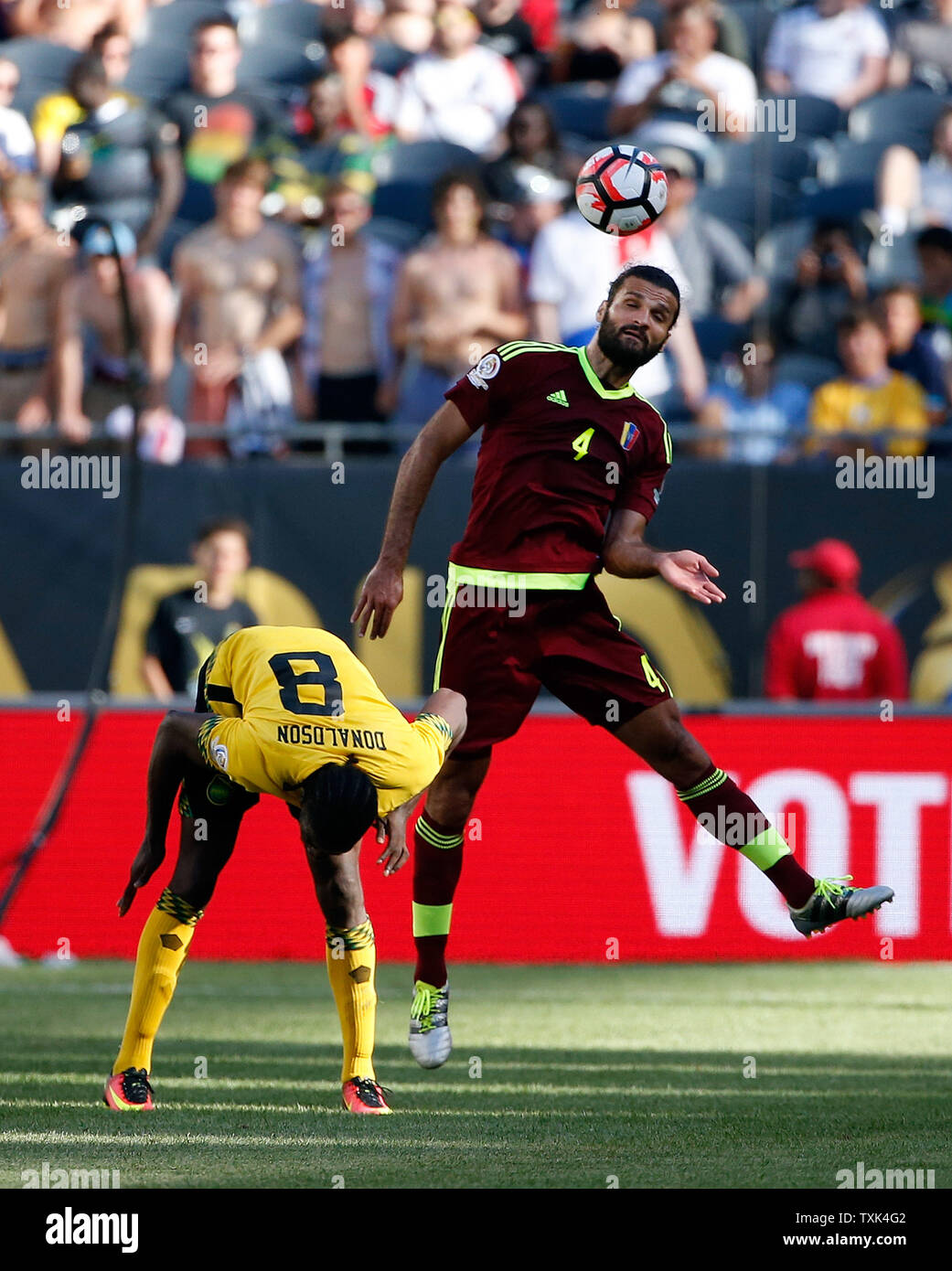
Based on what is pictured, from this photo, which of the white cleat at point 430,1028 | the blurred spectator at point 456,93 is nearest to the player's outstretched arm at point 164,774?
the white cleat at point 430,1028

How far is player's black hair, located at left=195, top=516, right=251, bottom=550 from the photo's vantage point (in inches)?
442

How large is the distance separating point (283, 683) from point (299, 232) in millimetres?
7300

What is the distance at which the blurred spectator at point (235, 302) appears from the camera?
40.2 ft

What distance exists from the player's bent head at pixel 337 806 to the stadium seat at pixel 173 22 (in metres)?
10.2

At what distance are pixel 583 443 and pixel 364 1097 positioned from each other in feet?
7.71

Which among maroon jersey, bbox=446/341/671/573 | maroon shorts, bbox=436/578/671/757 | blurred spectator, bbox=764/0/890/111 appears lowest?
maroon shorts, bbox=436/578/671/757

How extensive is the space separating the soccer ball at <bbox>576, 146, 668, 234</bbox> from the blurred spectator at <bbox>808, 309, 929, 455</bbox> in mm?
4872

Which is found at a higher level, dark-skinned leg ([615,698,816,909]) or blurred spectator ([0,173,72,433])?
blurred spectator ([0,173,72,433])

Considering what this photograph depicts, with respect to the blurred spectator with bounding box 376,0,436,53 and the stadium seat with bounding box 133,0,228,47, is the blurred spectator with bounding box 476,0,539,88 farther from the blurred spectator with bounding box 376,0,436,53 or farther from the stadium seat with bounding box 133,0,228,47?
the stadium seat with bounding box 133,0,228,47

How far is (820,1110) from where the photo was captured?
6414 mm

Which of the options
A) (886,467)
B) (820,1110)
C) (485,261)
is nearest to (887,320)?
(886,467)

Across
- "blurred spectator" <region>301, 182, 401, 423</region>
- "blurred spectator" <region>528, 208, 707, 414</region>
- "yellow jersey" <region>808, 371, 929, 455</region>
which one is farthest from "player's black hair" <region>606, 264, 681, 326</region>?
"blurred spectator" <region>301, 182, 401, 423</region>

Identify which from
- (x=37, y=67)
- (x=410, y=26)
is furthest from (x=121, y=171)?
(x=410, y=26)

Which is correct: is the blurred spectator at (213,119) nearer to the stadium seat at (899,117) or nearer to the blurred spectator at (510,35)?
the blurred spectator at (510,35)
